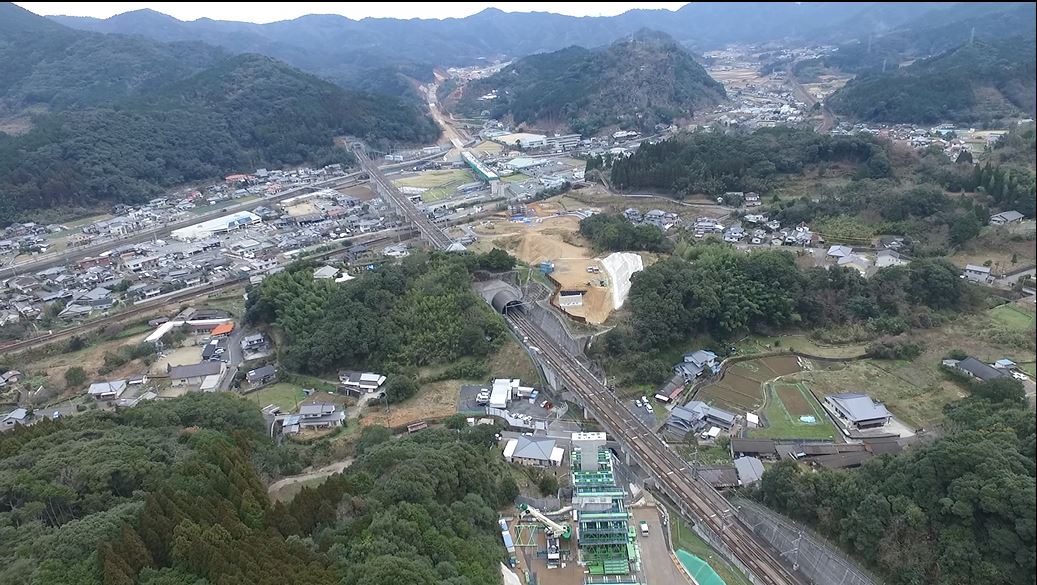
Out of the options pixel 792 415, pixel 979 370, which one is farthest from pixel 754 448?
pixel 979 370

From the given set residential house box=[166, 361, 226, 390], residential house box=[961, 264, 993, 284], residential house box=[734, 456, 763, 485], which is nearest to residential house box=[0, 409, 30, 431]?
residential house box=[166, 361, 226, 390]

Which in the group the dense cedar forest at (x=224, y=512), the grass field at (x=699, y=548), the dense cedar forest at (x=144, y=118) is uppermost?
the dense cedar forest at (x=144, y=118)

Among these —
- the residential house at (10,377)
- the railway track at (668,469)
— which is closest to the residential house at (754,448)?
the railway track at (668,469)

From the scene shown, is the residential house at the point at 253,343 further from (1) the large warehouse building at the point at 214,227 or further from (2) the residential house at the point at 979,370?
(2) the residential house at the point at 979,370

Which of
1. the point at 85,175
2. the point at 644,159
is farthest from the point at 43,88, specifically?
the point at 644,159

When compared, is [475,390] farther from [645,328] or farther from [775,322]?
[775,322]
